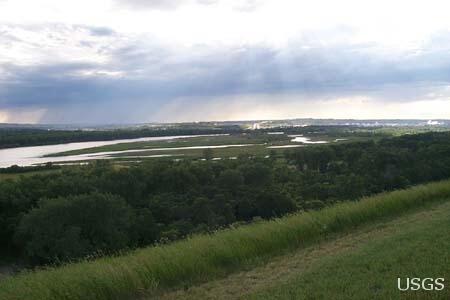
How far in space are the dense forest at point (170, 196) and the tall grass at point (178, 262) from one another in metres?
7.92

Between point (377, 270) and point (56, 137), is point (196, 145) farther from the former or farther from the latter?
point (377, 270)

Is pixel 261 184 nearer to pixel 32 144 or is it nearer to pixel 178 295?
pixel 178 295

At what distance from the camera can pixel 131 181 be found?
174 feet

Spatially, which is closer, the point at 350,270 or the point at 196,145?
the point at 350,270

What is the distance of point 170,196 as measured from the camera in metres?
52.3

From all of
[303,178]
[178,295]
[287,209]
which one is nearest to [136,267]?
[178,295]

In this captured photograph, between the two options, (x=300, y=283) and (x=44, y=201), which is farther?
(x=44, y=201)

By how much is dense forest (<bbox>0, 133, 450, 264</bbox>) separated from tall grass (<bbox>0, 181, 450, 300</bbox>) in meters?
7.92

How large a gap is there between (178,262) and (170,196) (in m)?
44.2

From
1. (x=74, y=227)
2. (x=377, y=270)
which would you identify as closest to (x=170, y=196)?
(x=74, y=227)

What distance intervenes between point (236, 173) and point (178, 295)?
49.4m

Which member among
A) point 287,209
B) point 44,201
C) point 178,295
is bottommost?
point 287,209

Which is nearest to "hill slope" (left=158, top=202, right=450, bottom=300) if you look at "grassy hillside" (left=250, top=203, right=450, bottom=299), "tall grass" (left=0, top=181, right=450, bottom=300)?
"grassy hillside" (left=250, top=203, right=450, bottom=299)

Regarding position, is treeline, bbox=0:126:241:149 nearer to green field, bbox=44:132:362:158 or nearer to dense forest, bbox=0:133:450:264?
green field, bbox=44:132:362:158
